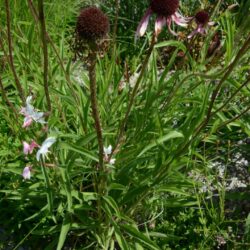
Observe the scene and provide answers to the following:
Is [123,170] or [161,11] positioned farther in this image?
[123,170]

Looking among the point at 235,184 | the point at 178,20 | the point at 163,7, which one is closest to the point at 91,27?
the point at 163,7

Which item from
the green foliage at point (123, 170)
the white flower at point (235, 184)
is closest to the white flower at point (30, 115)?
the green foliage at point (123, 170)

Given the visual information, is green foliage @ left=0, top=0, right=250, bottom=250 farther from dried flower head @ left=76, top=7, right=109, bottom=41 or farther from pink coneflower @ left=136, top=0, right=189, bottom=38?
dried flower head @ left=76, top=7, right=109, bottom=41

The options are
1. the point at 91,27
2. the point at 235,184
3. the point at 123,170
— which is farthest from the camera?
the point at 235,184

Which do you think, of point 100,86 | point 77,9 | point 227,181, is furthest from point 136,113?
point 77,9

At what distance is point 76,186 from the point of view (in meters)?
1.98

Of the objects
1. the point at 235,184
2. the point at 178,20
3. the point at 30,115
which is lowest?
the point at 235,184

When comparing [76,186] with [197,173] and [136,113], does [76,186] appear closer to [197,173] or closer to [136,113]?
[136,113]

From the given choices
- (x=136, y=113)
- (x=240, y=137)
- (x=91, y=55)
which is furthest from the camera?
(x=240, y=137)

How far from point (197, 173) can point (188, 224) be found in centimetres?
24

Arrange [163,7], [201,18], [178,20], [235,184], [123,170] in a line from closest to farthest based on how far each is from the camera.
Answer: [163,7], [178,20], [123,170], [201,18], [235,184]

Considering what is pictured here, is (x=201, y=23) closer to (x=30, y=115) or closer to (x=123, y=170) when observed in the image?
(x=123, y=170)

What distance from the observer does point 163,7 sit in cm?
139

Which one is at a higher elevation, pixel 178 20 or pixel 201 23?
pixel 178 20
